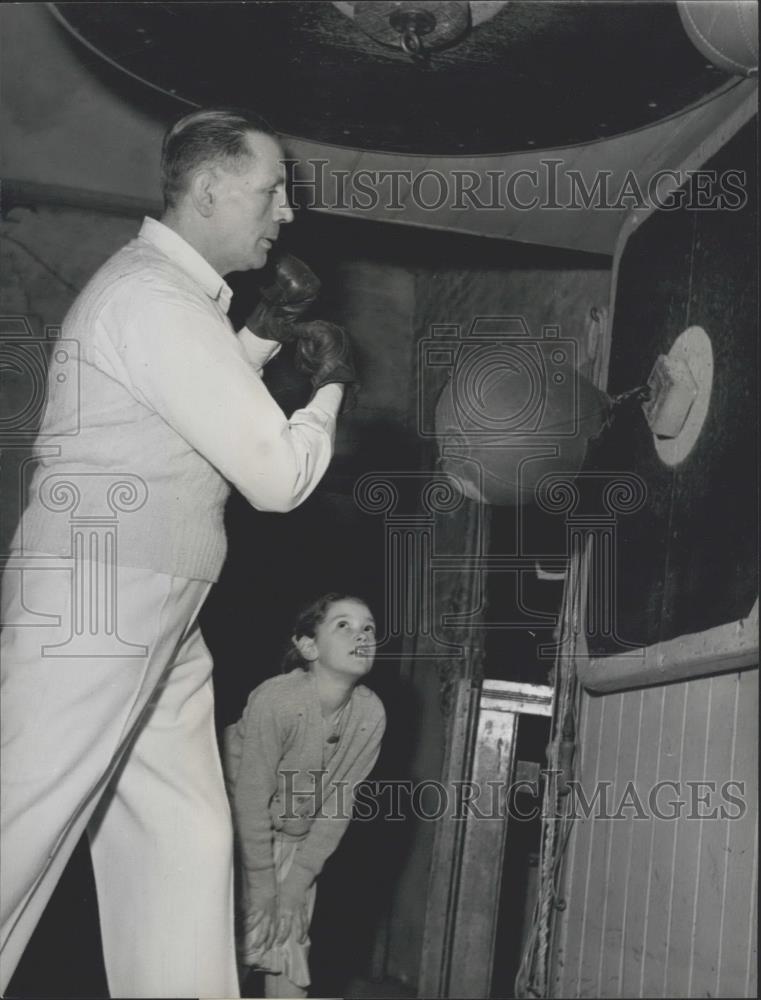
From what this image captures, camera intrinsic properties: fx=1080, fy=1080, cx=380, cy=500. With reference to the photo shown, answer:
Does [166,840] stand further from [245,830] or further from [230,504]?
[230,504]

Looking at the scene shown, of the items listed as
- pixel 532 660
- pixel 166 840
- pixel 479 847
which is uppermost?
pixel 532 660

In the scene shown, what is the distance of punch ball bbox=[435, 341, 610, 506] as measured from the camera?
261 centimetres

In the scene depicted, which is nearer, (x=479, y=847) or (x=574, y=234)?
(x=574, y=234)

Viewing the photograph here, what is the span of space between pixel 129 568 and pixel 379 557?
3400 mm

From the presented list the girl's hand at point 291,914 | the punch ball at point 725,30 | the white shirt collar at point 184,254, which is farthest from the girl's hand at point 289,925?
the punch ball at point 725,30

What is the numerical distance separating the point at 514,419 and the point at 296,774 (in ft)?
3.42

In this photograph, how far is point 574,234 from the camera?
3.27 meters

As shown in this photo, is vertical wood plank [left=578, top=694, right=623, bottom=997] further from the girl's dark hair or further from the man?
the man

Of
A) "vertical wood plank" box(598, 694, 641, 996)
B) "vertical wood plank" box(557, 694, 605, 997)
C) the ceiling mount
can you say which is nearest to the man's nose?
the ceiling mount

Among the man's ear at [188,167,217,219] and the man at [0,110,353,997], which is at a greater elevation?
the man's ear at [188,167,217,219]

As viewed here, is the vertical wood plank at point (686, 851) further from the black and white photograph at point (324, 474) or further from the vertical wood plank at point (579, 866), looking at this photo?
the vertical wood plank at point (579, 866)

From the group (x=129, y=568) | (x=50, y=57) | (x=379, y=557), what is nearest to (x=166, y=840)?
(x=129, y=568)

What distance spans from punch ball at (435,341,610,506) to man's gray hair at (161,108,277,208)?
38.8 inches

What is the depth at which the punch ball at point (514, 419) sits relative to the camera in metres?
2.61
